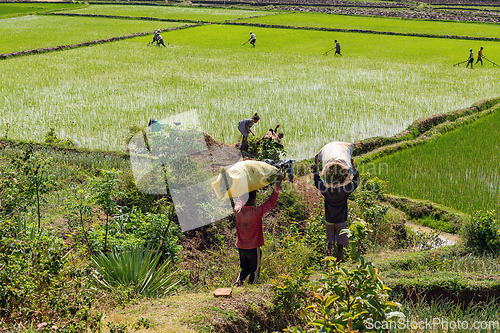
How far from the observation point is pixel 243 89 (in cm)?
1259

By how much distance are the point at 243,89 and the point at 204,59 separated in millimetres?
5295

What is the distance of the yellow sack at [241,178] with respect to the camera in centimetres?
330

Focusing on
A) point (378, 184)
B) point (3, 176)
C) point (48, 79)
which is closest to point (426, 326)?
point (378, 184)

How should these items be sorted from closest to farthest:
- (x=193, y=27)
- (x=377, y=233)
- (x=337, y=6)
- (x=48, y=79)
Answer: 1. (x=377, y=233)
2. (x=48, y=79)
3. (x=193, y=27)
4. (x=337, y=6)

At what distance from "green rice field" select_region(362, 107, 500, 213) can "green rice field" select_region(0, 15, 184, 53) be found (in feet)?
56.9

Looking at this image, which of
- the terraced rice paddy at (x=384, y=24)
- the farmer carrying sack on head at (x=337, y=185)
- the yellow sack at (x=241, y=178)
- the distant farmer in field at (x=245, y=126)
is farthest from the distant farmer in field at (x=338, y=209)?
the terraced rice paddy at (x=384, y=24)

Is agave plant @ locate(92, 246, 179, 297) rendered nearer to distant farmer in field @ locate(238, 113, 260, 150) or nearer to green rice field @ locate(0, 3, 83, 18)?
distant farmer in field @ locate(238, 113, 260, 150)

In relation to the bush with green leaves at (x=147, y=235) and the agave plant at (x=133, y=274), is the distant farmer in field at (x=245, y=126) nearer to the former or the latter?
the bush with green leaves at (x=147, y=235)

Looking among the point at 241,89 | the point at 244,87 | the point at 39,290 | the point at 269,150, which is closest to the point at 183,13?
the point at 244,87

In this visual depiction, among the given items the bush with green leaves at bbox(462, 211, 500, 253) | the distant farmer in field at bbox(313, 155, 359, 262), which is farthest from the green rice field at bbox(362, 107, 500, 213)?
the distant farmer in field at bbox(313, 155, 359, 262)

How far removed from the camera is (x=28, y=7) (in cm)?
3459

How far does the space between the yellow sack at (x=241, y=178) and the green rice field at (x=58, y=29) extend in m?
18.3

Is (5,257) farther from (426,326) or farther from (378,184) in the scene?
(378,184)

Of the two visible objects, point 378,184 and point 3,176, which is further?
point 378,184
